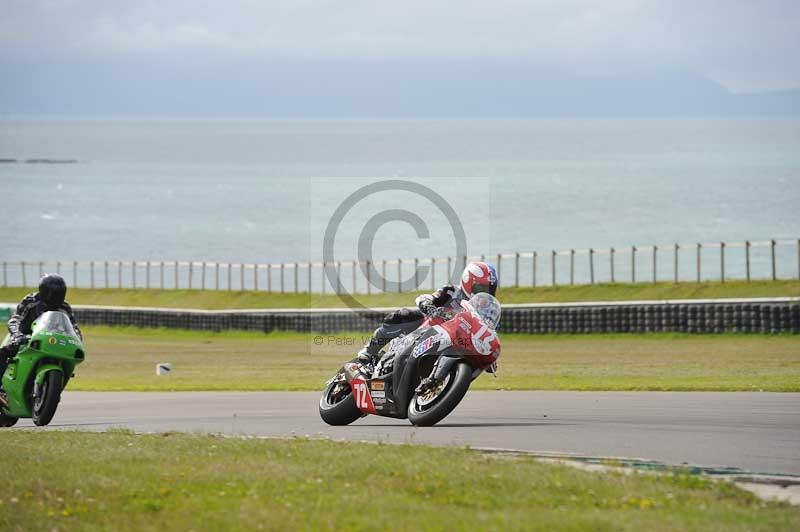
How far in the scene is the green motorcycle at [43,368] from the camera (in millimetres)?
16734

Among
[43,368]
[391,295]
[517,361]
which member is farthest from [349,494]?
[391,295]

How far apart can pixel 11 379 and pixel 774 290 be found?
35.5 metres

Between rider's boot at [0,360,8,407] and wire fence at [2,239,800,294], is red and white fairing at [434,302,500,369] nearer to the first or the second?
rider's boot at [0,360,8,407]

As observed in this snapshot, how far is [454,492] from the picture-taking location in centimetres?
1049

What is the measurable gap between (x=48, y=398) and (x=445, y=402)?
5.36 meters

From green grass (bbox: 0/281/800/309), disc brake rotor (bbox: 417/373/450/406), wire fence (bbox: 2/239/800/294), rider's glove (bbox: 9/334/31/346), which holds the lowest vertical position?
wire fence (bbox: 2/239/800/294)

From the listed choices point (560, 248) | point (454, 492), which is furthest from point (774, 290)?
point (560, 248)

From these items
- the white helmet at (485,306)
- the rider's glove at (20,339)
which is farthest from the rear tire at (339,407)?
the rider's glove at (20,339)

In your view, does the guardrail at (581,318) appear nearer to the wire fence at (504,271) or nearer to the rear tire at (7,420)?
the rear tire at (7,420)

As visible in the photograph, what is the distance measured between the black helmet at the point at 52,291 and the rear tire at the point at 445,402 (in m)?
5.02

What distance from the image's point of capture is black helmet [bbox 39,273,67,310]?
17188mm

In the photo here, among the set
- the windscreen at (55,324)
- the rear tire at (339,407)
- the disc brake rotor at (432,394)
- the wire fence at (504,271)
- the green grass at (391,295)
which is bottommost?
the wire fence at (504,271)

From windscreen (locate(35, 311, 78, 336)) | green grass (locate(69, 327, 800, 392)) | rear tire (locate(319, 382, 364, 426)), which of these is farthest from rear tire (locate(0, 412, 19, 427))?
green grass (locate(69, 327, 800, 392))

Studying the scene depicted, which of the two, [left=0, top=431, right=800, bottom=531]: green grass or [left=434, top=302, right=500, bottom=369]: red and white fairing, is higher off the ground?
[left=434, top=302, right=500, bottom=369]: red and white fairing
